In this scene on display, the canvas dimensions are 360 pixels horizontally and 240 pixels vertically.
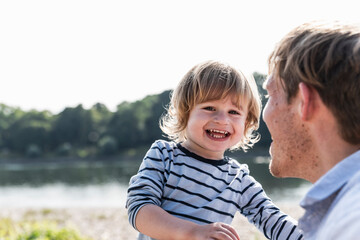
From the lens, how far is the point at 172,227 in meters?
1.84

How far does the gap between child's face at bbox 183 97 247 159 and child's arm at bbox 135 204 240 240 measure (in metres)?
0.51

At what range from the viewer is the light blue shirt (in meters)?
0.99

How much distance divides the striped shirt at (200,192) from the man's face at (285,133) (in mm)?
455

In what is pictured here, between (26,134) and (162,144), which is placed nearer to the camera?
(162,144)

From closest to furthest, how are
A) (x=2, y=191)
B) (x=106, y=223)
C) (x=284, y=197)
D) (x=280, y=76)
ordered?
(x=280, y=76), (x=106, y=223), (x=284, y=197), (x=2, y=191)

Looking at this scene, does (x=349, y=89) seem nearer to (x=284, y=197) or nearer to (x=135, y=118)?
(x=284, y=197)

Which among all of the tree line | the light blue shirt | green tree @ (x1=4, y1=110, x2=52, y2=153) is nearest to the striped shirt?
the light blue shirt

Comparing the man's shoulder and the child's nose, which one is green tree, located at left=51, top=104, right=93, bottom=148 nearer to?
the child's nose

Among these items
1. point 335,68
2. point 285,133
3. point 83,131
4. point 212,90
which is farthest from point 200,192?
point 83,131

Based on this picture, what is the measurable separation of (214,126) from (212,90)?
191 mm

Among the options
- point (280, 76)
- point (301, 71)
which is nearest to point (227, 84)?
point (280, 76)

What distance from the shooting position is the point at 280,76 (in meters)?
→ 1.58

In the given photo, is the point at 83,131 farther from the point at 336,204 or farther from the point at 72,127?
the point at 336,204

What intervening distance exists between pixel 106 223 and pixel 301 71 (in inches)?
567
